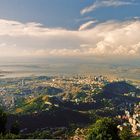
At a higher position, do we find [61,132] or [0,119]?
[0,119]

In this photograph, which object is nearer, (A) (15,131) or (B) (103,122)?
(B) (103,122)

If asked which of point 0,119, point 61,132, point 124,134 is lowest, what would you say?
point 61,132

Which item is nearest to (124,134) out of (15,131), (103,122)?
(103,122)

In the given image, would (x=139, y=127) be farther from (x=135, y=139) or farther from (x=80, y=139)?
(x=135, y=139)

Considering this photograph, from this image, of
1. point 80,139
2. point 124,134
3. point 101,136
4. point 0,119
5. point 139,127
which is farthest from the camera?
point 139,127

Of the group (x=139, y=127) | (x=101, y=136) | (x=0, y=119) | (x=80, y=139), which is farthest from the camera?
(x=139, y=127)

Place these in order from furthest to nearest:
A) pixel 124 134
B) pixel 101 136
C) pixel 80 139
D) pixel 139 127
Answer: pixel 139 127 < pixel 80 139 < pixel 124 134 < pixel 101 136

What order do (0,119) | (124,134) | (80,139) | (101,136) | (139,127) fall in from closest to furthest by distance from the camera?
(101,136), (0,119), (124,134), (80,139), (139,127)

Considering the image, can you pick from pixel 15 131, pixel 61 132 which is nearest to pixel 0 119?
pixel 15 131

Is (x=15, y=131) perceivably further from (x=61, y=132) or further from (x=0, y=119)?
(x=61, y=132)
